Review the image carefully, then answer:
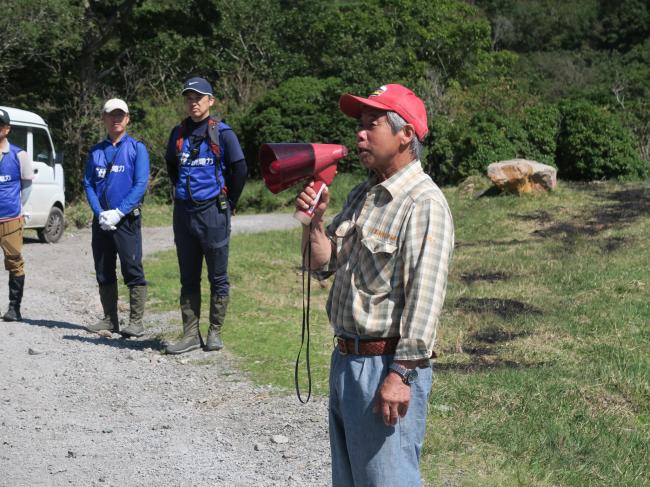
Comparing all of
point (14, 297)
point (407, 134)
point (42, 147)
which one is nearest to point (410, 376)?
point (407, 134)

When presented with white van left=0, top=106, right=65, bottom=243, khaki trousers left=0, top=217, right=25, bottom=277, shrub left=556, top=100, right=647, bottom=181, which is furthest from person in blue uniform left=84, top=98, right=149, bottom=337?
shrub left=556, top=100, right=647, bottom=181

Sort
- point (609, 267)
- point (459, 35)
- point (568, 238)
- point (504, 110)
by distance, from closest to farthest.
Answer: point (609, 267) < point (568, 238) < point (504, 110) < point (459, 35)

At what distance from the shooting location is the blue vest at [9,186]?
28.2 feet

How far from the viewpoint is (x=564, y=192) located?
61.1ft

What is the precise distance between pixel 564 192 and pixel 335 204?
534cm

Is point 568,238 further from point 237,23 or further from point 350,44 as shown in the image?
point 237,23

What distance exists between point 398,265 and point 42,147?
44.4 ft

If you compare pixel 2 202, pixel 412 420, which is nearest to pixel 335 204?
pixel 2 202

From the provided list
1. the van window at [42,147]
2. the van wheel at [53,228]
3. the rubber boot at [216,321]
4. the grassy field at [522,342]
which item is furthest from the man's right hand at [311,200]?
the van wheel at [53,228]

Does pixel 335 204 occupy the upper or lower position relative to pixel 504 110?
lower

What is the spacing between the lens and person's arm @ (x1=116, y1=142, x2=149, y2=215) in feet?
25.3

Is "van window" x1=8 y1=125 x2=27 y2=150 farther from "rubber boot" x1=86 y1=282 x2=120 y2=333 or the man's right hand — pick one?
the man's right hand

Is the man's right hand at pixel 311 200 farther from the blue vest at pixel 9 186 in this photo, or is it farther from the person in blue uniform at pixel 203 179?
the blue vest at pixel 9 186

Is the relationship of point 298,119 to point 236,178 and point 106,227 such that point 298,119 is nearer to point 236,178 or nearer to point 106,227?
point 106,227
